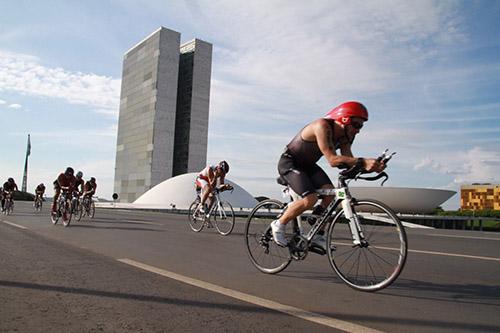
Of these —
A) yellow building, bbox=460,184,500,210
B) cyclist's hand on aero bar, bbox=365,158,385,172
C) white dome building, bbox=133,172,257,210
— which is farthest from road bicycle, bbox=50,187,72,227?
yellow building, bbox=460,184,500,210

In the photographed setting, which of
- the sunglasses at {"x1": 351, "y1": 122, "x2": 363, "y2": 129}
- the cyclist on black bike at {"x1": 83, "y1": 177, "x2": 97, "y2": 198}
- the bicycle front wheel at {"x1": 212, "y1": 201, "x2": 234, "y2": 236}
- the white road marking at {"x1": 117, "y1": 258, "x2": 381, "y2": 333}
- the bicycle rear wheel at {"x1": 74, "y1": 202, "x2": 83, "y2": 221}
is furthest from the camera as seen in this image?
the cyclist on black bike at {"x1": 83, "y1": 177, "x2": 97, "y2": 198}

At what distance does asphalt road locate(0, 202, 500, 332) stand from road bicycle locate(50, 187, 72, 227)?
6198 mm

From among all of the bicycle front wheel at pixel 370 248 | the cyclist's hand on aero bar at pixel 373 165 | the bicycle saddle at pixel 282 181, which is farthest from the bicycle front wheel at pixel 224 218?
the cyclist's hand on aero bar at pixel 373 165

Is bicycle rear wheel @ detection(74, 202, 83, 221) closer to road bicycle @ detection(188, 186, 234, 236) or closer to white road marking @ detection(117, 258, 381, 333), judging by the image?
road bicycle @ detection(188, 186, 234, 236)

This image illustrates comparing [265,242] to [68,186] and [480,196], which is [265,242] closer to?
[68,186]

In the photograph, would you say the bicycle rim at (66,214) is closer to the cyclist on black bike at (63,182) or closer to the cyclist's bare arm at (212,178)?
the cyclist on black bike at (63,182)

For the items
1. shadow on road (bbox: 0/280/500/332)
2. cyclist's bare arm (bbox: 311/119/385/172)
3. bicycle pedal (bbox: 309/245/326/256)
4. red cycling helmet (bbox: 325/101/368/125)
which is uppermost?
red cycling helmet (bbox: 325/101/368/125)

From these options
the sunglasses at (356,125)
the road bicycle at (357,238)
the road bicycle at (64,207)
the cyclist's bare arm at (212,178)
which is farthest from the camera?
the road bicycle at (64,207)

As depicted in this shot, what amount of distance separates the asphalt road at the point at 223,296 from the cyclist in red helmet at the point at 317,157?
710 mm

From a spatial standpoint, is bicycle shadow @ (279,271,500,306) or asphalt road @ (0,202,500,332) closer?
asphalt road @ (0,202,500,332)

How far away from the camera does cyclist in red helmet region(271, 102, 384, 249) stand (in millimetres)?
4199

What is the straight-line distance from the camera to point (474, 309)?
349cm

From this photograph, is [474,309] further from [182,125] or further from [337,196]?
[182,125]

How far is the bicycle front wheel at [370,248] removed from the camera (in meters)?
3.89
